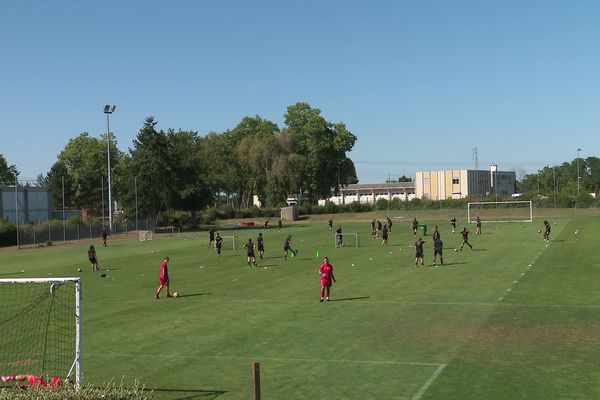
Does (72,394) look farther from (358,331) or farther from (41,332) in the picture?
(41,332)

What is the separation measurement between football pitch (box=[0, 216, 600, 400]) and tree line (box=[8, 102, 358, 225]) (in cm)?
5375

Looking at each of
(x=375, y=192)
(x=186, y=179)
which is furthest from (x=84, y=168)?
(x=375, y=192)

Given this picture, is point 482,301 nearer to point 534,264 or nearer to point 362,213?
point 534,264

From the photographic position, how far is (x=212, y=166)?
124 metres

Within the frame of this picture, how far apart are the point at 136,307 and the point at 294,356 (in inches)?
398

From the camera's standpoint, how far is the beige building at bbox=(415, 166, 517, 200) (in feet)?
515

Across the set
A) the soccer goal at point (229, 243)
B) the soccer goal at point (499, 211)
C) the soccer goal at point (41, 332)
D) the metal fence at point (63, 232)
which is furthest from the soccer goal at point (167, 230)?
the soccer goal at point (41, 332)

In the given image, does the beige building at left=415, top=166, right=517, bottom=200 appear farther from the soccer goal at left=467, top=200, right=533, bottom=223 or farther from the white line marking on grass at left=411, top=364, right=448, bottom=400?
the white line marking on grass at left=411, top=364, right=448, bottom=400

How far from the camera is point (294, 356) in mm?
15477

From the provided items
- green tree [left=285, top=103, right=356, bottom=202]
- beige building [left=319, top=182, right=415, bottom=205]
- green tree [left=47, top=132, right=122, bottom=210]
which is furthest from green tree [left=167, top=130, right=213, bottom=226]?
beige building [left=319, top=182, right=415, bottom=205]

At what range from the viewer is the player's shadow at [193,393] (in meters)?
12.4

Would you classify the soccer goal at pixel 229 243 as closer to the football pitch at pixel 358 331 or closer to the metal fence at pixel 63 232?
the metal fence at pixel 63 232

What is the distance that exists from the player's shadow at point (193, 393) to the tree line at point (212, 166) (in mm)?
77111

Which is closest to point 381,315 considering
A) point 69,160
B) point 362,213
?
point 362,213
